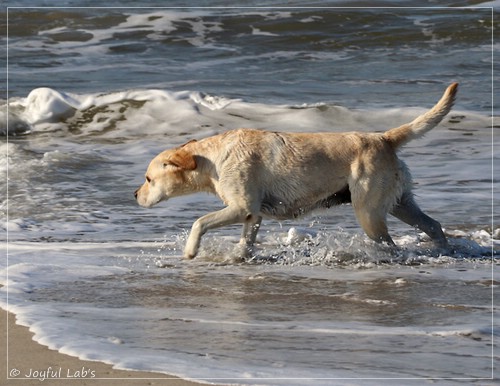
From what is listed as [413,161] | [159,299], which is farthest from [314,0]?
[159,299]

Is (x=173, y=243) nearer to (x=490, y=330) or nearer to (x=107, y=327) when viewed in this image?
(x=107, y=327)

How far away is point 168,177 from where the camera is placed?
8.10 metres

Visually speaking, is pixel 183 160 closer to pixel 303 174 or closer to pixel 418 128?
pixel 303 174

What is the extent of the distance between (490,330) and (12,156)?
7771mm

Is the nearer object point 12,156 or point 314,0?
point 12,156

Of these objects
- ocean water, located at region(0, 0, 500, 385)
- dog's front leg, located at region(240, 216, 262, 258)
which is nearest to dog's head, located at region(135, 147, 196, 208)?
ocean water, located at region(0, 0, 500, 385)

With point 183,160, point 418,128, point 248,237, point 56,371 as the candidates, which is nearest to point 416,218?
point 418,128

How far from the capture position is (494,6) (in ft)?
73.7

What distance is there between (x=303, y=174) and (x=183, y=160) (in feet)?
2.99

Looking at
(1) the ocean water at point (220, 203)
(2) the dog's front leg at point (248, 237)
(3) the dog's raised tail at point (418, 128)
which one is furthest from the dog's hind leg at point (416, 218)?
(2) the dog's front leg at point (248, 237)

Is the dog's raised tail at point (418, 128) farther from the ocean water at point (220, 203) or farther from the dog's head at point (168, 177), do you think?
the dog's head at point (168, 177)

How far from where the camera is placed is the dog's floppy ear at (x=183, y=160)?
7961 mm

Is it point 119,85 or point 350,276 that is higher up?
point 350,276

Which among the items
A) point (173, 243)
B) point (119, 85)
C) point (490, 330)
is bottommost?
point (119, 85)
